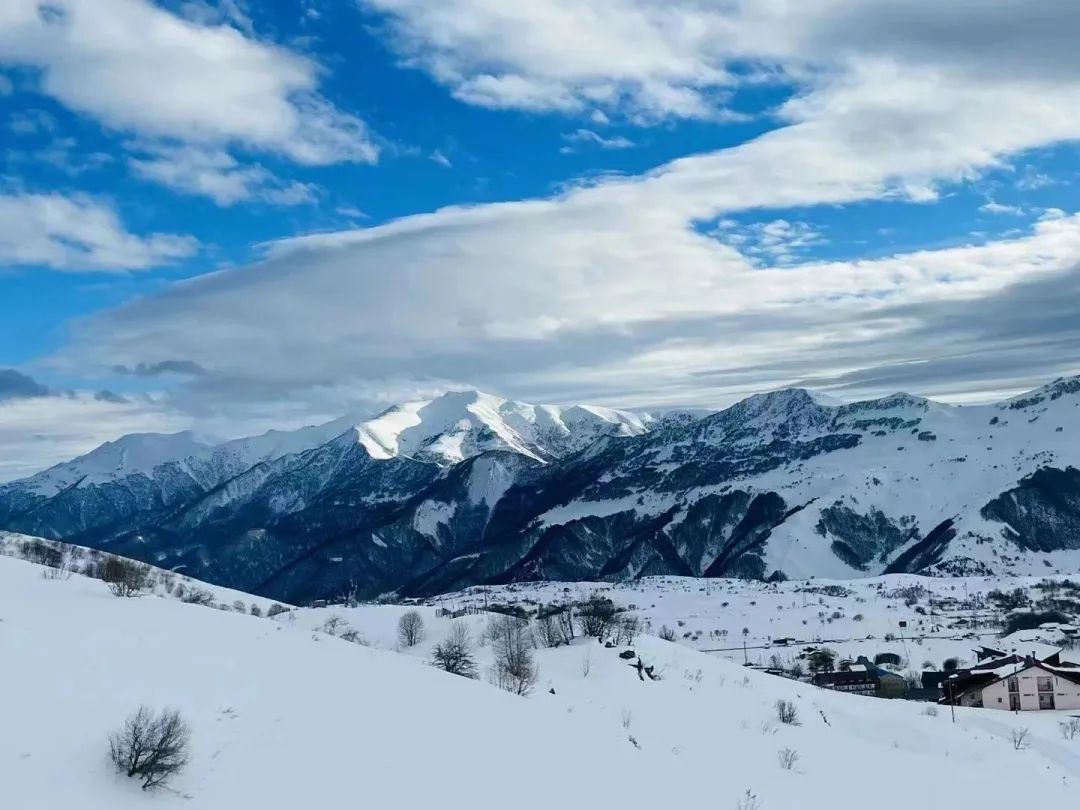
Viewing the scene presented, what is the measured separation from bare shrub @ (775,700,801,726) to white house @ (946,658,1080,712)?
37398 mm

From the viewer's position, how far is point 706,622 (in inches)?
7451

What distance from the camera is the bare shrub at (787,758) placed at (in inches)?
1119

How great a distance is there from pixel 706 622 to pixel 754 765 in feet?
549

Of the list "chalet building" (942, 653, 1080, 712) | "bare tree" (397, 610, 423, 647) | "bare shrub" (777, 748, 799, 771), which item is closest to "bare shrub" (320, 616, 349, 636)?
"bare tree" (397, 610, 423, 647)

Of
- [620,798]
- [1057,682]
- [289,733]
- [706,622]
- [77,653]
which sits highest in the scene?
[77,653]

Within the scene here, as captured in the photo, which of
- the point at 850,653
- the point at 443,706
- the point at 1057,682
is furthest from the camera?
the point at 850,653

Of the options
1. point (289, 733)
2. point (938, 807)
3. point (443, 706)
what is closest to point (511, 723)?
point (443, 706)

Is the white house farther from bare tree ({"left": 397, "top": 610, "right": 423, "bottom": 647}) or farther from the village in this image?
bare tree ({"left": 397, "top": 610, "right": 423, "bottom": 647})

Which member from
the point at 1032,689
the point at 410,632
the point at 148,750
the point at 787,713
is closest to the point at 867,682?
the point at 1032,689

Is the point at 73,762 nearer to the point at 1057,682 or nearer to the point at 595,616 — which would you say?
the point at 595,616

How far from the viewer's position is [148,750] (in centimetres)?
1627

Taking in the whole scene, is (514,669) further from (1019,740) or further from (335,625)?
(335,625)

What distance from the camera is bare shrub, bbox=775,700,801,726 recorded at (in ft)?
118

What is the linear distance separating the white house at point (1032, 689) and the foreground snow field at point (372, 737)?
3276 cm
